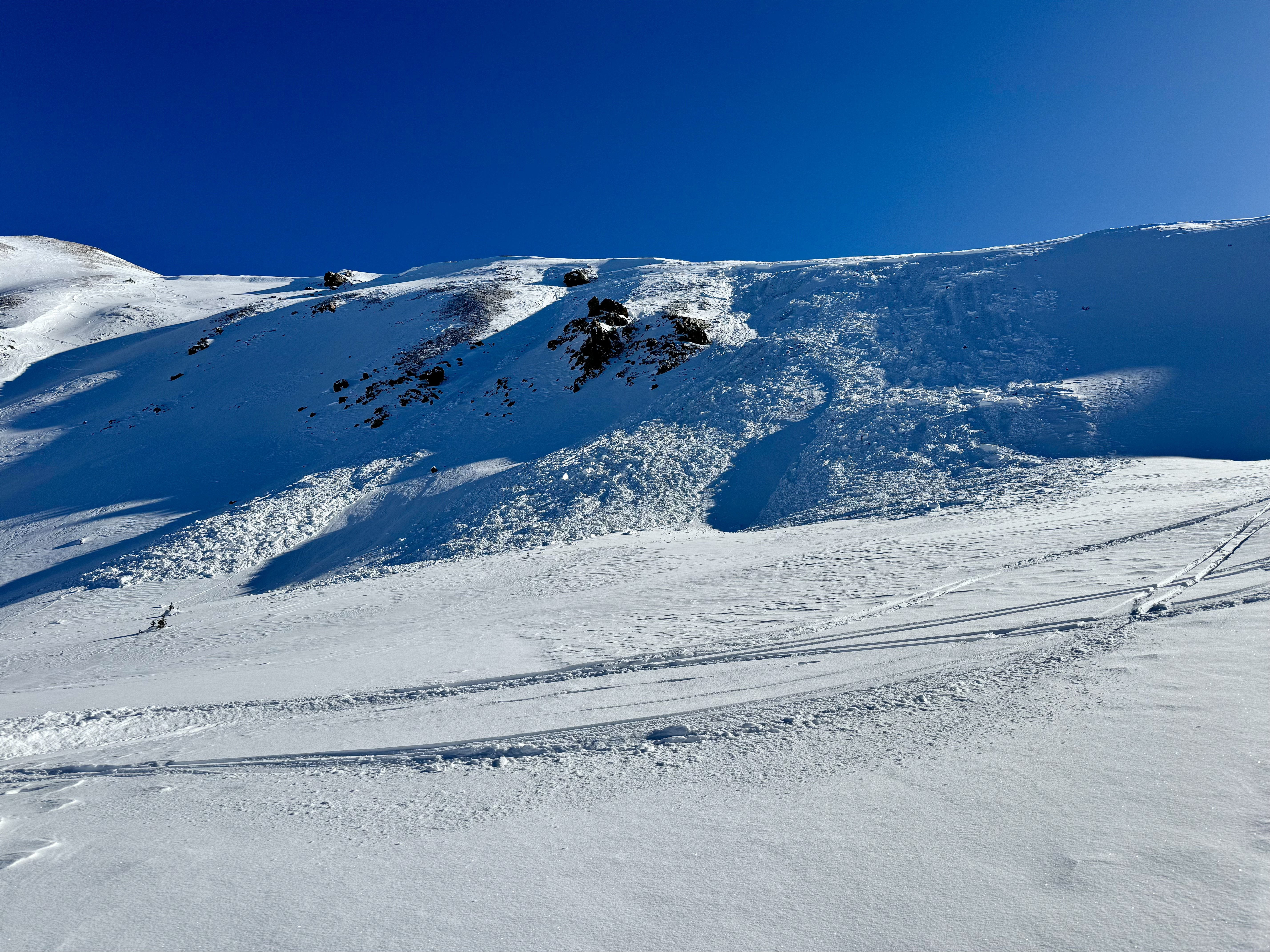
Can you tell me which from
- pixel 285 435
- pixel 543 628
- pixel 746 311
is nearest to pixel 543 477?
pixel 543 628

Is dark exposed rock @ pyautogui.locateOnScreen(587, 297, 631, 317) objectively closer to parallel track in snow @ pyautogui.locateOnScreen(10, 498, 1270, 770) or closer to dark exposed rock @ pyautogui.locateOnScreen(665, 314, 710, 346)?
dark exposed rock @ pyautogui.locateOnScreen(665, 314, 710, 346)

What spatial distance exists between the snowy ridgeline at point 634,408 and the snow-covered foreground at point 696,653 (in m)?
0.22

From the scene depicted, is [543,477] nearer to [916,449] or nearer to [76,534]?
[916,449]

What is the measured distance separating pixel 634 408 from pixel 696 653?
65.0 ft

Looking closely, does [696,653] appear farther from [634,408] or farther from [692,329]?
[692,329]

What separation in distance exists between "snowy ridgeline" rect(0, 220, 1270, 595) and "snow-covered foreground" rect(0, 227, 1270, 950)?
0.22 meters

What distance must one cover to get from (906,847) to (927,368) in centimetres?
2391

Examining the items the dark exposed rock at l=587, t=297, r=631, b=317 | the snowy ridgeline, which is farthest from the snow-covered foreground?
the dark exposed rock at l=587, t=297, r=631, b=317

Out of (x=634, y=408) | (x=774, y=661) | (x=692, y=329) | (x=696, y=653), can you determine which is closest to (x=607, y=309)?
(x=692, y=329)

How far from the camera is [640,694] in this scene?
5270mm

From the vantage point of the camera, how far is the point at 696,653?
6.51 m

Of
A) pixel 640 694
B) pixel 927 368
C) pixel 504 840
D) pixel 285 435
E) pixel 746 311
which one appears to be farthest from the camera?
pixel 746 311

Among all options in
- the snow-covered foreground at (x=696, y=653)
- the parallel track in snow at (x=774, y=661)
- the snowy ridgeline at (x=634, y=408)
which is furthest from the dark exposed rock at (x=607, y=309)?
the parallel track in snow at (x=774, y=661)

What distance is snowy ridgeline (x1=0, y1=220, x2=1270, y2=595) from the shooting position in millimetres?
17938
